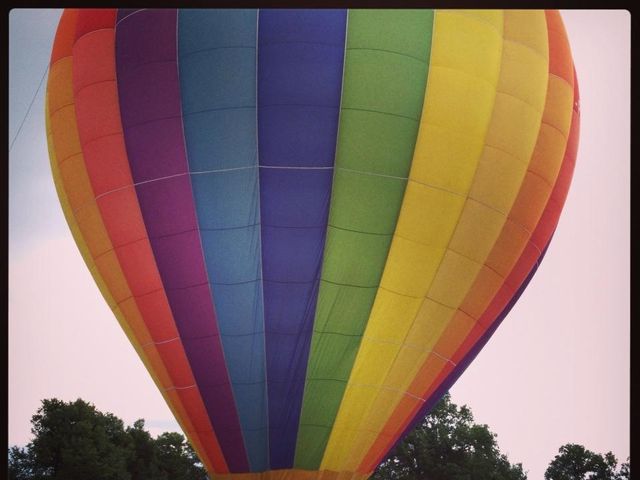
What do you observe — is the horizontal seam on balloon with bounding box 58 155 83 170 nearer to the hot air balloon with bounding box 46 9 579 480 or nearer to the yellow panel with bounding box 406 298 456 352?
the hot air balloon with bounding box 46 9 579 480

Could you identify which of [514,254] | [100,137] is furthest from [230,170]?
[514,254]

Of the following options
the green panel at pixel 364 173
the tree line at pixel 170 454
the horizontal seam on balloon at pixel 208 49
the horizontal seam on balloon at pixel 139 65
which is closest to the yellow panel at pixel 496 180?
the green panel at pixel 364 173

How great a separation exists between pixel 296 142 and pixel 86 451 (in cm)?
1960

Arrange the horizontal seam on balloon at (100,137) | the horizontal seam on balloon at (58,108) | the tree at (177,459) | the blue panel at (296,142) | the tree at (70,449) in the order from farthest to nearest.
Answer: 1. the tree at (177,459)
2. the tree at (70,449)
3. the horizontal seam on balloon at (58,108)
4. the horizontal seam on balloon at (100,137)
5. the blue panel at (296,142)

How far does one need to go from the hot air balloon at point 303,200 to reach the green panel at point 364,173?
1 cm

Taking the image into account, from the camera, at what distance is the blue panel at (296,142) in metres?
9.56

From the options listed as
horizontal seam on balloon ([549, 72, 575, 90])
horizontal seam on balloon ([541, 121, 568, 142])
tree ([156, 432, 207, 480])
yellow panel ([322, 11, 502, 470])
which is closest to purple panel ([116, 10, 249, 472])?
yellow panel ([322, 11, 502, 470])

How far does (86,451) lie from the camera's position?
90.3 ft

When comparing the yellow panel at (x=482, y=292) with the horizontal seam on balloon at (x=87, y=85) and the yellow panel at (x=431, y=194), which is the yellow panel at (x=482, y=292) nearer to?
the yellow panel at (x=431, y=194)

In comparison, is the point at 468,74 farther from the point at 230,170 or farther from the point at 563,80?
the point at 230,170

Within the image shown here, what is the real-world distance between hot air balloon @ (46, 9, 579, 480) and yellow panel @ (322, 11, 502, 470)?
0.05ft

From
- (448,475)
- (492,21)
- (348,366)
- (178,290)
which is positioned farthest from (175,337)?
(448,475)

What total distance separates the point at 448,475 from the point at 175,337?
841 inches

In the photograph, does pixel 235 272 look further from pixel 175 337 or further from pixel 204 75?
pixel 204 75
